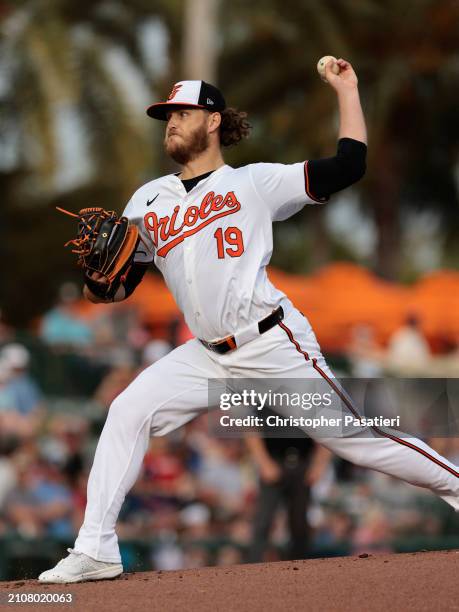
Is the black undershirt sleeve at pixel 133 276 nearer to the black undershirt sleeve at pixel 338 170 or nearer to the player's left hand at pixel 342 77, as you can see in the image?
the black undershirt sleeve at pixel 338 170

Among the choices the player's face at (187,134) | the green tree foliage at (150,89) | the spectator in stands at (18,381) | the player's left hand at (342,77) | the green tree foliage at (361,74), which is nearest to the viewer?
the player's left hand at (342,77)

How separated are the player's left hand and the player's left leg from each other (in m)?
0.98

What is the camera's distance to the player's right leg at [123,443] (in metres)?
4.56

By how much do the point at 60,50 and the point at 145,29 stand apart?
3176 mm

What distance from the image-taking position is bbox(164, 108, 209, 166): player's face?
4797mm

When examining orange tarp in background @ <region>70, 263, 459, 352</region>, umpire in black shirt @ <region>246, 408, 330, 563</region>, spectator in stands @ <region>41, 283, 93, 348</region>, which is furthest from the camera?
orange tarp in background @ <region>70, 263, 459, 352</region>

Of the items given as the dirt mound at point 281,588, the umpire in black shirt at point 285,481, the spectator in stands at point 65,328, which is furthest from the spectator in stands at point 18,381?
the dirt mound at point 281,588

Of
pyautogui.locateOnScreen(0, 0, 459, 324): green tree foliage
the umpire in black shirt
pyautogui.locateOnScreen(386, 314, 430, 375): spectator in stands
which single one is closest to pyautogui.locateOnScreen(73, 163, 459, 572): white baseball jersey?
the umpire in black shirt

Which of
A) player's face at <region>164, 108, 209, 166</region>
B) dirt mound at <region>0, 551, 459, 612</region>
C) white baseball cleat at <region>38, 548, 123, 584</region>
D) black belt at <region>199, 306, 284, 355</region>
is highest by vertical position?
player's face at <region>164, 108, 209, 166</region>

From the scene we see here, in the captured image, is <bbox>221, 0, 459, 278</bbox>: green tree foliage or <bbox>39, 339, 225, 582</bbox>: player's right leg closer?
<bbox>39, 339, 225, 582</bbox>: player's right leg

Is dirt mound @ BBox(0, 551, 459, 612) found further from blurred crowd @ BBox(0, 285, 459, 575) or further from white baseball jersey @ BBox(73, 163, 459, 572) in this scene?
blurred crowd @ BBox(0, 285, 459, 575)

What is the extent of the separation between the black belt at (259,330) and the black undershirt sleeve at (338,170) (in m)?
0.50

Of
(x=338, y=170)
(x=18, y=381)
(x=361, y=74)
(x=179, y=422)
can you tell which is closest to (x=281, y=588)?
(x=179, y=422)

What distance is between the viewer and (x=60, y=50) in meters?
14.6
